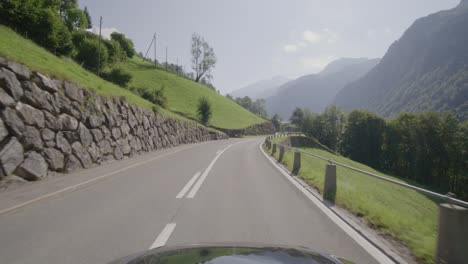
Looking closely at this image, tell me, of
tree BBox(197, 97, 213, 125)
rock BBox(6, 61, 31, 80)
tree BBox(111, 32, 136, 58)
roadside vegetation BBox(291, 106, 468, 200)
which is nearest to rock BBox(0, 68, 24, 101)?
rock BBox(6, 61, 31, 80)

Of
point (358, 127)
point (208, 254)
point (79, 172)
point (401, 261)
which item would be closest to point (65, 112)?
point (79, 172)

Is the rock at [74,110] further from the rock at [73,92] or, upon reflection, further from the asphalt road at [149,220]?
the asphalt road at [149,220]

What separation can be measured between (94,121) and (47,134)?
405 centimetres

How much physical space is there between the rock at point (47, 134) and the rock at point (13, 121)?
3.22 ft

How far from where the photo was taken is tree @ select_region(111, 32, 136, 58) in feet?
263

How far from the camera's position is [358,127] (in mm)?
82312

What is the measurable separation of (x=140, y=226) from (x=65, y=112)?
916cm

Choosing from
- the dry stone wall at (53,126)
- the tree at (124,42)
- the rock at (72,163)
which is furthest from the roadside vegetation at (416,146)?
the tree at (124,42)

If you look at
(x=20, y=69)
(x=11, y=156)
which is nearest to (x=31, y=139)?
(x=11, y=156)

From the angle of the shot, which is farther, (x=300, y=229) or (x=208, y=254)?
(x=300, y=229)

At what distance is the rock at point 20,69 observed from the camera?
9.91 m

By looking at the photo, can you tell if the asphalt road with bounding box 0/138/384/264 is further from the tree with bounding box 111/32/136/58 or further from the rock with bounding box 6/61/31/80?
the tree with bounding box 111/32/136/58

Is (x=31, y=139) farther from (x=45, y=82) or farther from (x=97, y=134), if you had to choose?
(x=97, y=134)

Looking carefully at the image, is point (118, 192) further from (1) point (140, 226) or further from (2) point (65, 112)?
(2) point (65, 112)
